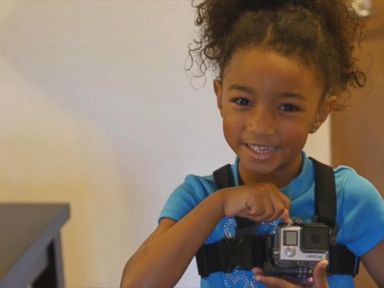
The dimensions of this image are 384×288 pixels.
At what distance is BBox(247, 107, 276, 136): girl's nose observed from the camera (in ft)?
2.86

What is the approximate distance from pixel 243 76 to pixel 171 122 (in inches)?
23.2

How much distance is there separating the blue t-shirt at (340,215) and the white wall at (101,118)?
0.51 metres

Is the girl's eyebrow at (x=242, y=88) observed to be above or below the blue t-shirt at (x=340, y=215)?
above

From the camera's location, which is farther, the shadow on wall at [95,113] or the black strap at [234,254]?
the shadow on wall at [95,113]

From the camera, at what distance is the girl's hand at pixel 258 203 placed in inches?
33.9

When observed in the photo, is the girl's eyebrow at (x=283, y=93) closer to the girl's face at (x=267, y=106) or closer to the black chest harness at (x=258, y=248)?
the girl's face at (x=267, y=106)

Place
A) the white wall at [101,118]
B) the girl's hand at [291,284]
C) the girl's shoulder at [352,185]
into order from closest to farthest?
the girl's hand at [291,284]
the girl's shoulder at [352,185]
the white wall at [101,118]

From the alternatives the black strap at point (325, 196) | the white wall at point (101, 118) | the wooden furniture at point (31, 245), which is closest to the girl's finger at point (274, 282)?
the black strap at point (325, 196)

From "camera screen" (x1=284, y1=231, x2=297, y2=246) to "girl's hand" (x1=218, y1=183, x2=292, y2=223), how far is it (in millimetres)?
18

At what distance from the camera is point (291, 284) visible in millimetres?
867

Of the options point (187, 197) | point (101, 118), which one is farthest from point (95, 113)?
point (187, 197)

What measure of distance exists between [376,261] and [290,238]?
0.17 metres

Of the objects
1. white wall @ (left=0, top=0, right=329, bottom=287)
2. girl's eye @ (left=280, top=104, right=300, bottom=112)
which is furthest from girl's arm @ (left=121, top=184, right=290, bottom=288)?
white wall @ (left=0, top=0, right=329, bottom=287)

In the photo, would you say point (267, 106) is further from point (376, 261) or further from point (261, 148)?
point (376, 261)
